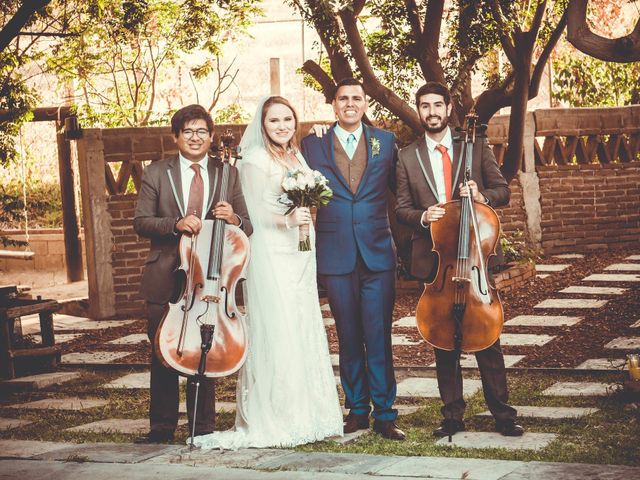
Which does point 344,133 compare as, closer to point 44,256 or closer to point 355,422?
point 355,422

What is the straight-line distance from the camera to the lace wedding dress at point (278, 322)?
21.0 feet

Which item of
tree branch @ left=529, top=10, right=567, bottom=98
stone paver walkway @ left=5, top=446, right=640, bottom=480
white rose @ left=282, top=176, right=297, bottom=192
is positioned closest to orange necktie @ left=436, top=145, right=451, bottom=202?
white rose @ left=282, top=176, right=297, bottom=192

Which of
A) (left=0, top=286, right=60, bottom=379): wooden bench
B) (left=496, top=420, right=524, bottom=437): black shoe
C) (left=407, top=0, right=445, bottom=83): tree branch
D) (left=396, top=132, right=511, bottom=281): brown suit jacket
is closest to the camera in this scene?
(left=496, top=420, right=524, bottom=437): black shoe

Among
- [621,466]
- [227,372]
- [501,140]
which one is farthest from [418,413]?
[501,140]

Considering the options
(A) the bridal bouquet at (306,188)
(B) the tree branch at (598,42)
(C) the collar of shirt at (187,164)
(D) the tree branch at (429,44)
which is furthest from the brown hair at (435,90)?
(D) the tree branch at (429,44)

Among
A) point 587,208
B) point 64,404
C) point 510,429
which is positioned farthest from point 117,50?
point 510,429

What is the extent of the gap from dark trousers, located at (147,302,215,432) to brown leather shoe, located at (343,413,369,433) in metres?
0.74

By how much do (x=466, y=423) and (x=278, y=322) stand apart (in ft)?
3.91

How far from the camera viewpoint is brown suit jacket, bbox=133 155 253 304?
6.38m

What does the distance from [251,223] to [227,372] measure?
901 mm

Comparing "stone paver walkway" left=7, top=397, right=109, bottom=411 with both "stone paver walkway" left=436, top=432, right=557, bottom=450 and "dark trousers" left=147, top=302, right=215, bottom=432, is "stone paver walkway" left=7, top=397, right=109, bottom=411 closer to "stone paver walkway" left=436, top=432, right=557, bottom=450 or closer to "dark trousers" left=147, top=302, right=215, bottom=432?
"dark trousers" left=147, top=302, right=215, bottom=432

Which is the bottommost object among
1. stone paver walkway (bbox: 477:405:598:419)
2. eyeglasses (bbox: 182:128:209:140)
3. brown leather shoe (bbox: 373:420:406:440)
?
stone paver walkway (bbox: 477:405:598:419)

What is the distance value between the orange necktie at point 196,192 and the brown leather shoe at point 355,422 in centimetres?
143

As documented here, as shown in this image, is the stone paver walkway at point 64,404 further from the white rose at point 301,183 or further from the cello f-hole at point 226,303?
the white rose at point 301,183
